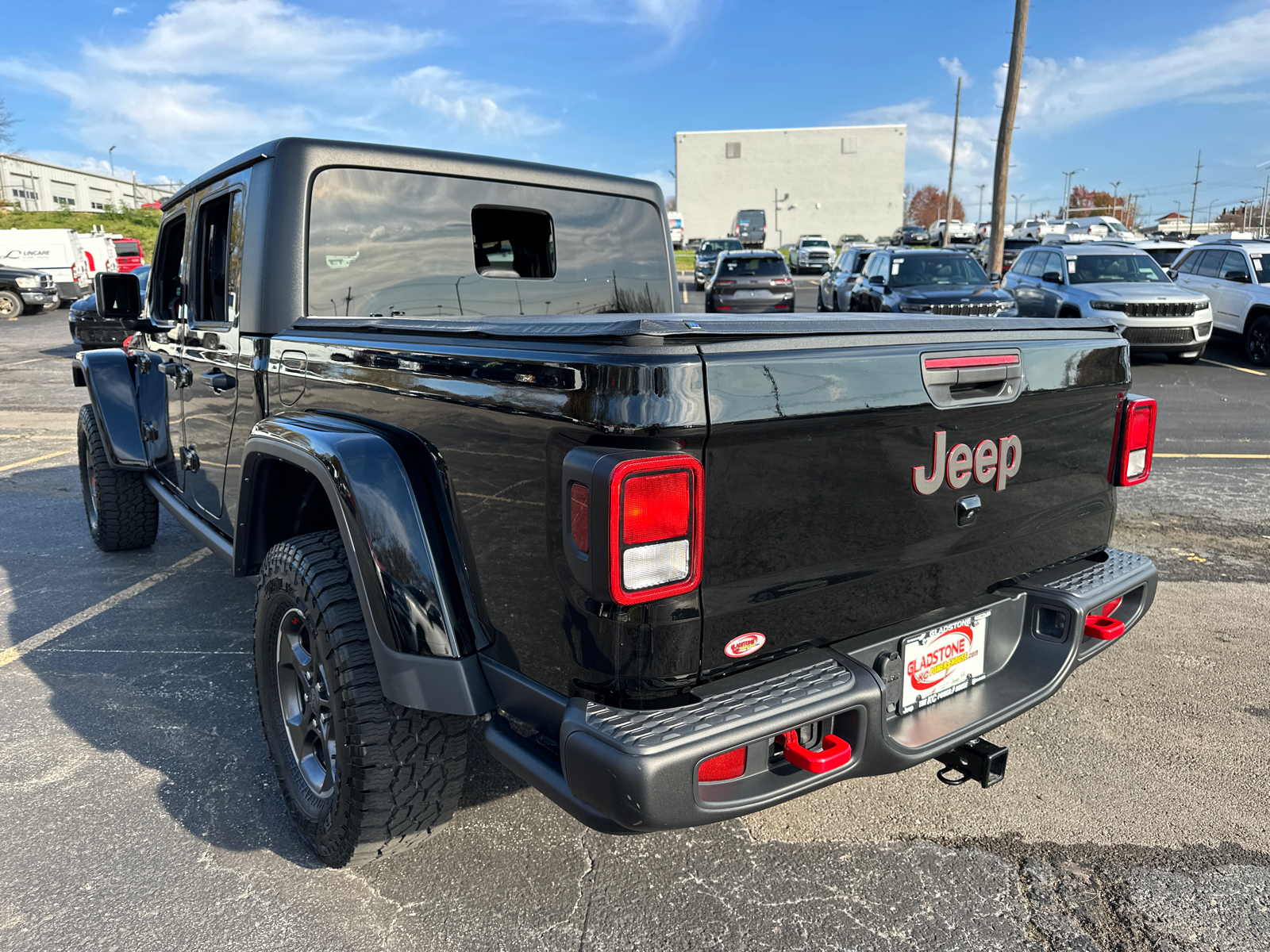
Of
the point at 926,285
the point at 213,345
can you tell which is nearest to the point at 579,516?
the point at 213,345

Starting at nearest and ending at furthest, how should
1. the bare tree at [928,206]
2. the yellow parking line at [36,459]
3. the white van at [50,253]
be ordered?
1. the yellow parking line at [36,459]
2. the white van at [50,253]
3. the bare tree at [928,206]

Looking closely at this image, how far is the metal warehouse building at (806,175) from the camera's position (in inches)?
2788

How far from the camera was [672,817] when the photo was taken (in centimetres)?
177

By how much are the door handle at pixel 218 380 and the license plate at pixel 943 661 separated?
2494mm

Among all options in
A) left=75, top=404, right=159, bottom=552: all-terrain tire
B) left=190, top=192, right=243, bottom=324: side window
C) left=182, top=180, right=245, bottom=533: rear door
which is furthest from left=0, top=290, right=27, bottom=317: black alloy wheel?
left=190, top=192, right=243, bottom=324: side window

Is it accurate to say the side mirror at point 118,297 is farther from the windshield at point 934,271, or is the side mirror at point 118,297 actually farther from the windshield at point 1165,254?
the windshield at point 1165,254

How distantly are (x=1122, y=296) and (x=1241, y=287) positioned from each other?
8.15 ft

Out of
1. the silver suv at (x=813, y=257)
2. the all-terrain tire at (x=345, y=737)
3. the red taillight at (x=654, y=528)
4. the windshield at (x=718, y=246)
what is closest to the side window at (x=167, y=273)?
the all-terrain tire at (x=345, y=737)

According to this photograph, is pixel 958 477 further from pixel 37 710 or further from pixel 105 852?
pixel 37 710

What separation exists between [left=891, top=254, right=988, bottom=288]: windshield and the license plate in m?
12.5

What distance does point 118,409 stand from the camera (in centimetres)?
474

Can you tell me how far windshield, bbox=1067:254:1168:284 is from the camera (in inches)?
551

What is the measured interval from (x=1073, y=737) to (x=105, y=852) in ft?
10.4

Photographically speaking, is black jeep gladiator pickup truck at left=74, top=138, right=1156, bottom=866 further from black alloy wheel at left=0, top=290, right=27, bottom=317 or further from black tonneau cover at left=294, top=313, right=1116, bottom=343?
black alloy wheel at left=0, top=290, right=27, bottom=317
